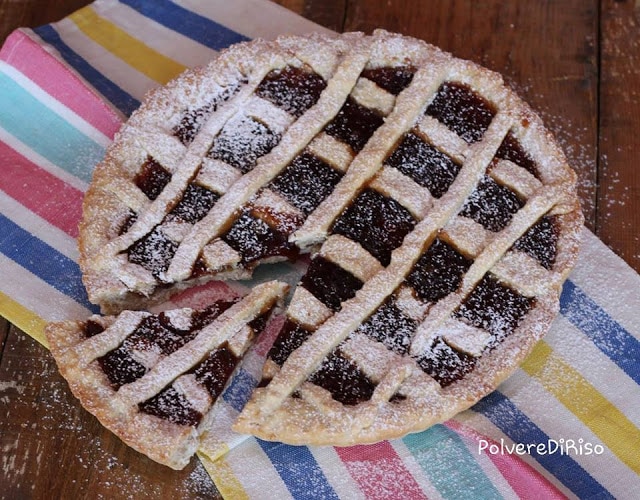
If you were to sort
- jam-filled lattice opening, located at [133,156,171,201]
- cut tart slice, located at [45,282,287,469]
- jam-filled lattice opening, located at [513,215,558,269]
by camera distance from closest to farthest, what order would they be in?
cut tart slice, located at [45,282,287,469] → jam-filled lattice opening, located at [513,215,558,269] → jam-filled lattice opening, located at [133,156,171,201]

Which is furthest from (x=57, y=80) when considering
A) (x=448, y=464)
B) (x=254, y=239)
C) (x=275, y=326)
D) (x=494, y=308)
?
(x=448, y=464)

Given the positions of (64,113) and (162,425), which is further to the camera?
(64,113)

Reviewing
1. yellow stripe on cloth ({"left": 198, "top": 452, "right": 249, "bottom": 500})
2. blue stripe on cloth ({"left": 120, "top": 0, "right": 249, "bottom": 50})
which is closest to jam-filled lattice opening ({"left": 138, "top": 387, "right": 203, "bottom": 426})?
yellow stripe on cloth ({"left": 198, "top": 452, "right": 249, "bottom": 500})

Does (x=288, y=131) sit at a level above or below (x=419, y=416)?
above

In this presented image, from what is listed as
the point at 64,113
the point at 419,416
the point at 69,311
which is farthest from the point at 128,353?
the point at 64,113

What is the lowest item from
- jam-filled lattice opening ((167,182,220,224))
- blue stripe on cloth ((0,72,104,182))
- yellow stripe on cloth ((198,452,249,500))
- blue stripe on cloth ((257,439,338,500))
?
yellow stripe on cloth ((198,452,249,500))

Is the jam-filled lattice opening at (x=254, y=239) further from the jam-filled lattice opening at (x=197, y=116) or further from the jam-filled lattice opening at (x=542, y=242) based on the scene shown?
the jam-filled lattice opening at (x=542, y=242)

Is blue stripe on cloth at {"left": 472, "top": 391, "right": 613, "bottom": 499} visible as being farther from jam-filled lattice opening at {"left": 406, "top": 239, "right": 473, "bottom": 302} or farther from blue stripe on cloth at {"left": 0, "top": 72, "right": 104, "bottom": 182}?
blue stripe on cloth at {"left": 0, "top": 72, "right": 104, "bottom": 182}

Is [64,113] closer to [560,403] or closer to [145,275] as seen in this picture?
[145,275]
